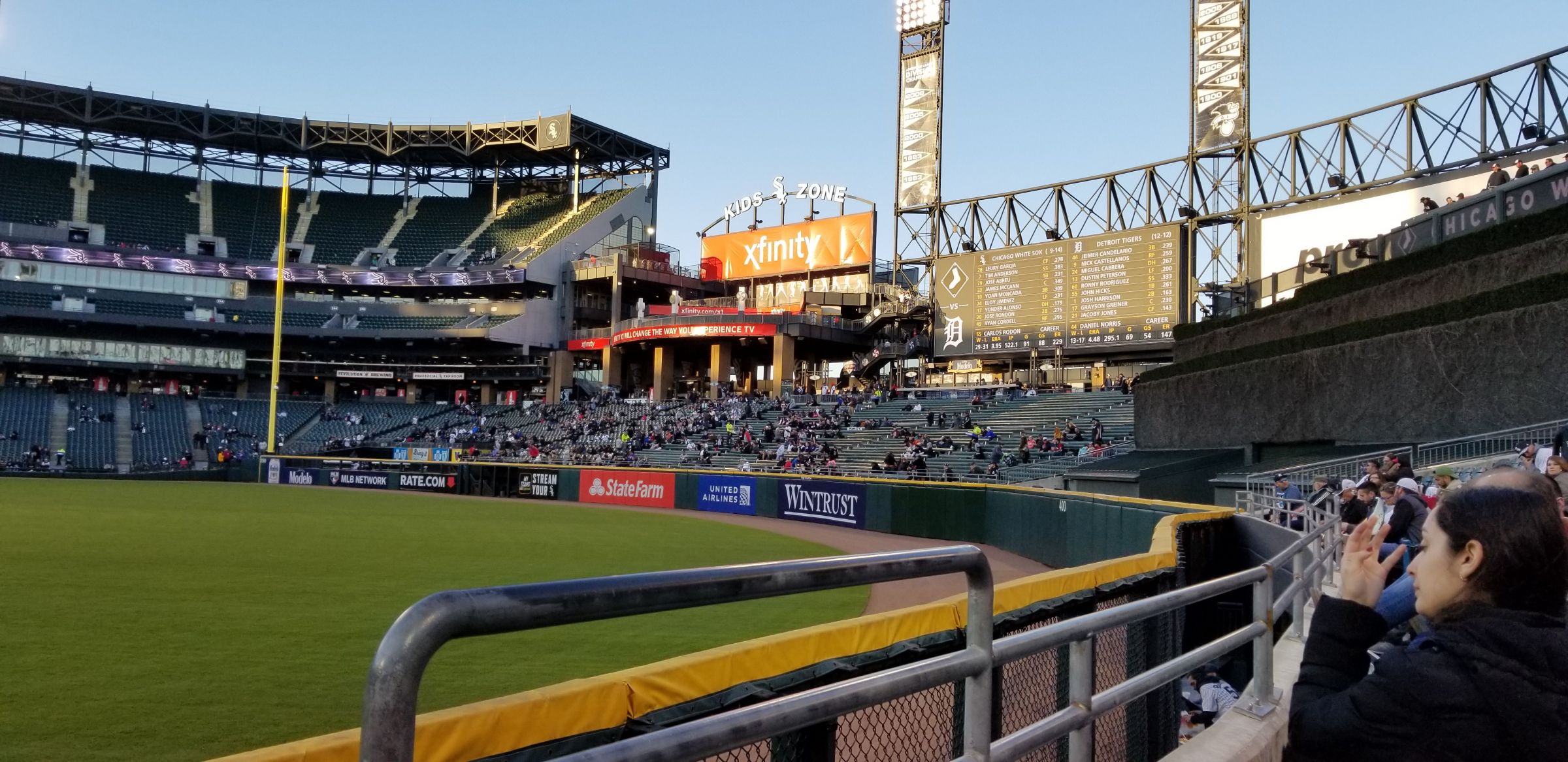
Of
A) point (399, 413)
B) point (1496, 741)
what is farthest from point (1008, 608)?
point (399, 413)

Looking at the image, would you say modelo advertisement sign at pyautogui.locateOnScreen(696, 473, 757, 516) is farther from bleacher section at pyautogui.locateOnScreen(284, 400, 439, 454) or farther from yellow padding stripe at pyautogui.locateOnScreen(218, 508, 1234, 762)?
bleacher section at pyautogui.locateOnScreen(284, 400, 439, 454)

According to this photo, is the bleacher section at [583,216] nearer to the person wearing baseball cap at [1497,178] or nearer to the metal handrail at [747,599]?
the person wearing baseball cap at [1497,178]

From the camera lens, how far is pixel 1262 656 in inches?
187

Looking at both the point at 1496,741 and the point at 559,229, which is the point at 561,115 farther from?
the point at 1496,741

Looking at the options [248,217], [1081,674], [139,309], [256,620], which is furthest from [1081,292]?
[248,217]

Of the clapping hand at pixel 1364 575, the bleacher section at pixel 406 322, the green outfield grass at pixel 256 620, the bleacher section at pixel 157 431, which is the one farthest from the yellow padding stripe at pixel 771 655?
the bleacher section at pixel 406 322

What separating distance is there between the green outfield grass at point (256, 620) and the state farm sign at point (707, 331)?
111 feet

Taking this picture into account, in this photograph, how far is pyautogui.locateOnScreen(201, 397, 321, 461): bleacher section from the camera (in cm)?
5812

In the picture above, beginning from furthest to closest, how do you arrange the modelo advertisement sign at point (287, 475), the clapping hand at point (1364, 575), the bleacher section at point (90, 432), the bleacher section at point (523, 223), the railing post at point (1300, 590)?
the bleacher section at point (523, 223) < the bleacher section at point (90, 432) < the modelo advertisement sign at point (287, 475) < the railing post at point (1300, 590) < the clapping hand at point (1364, 575)

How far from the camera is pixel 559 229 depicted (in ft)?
227

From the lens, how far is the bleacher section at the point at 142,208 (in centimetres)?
6712

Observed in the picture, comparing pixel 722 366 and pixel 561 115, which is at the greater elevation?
pixel 561 115

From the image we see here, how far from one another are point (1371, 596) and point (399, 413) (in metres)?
67.5

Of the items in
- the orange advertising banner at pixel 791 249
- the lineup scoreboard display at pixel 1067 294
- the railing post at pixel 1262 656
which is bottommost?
the railing post at pixel 1262 656
